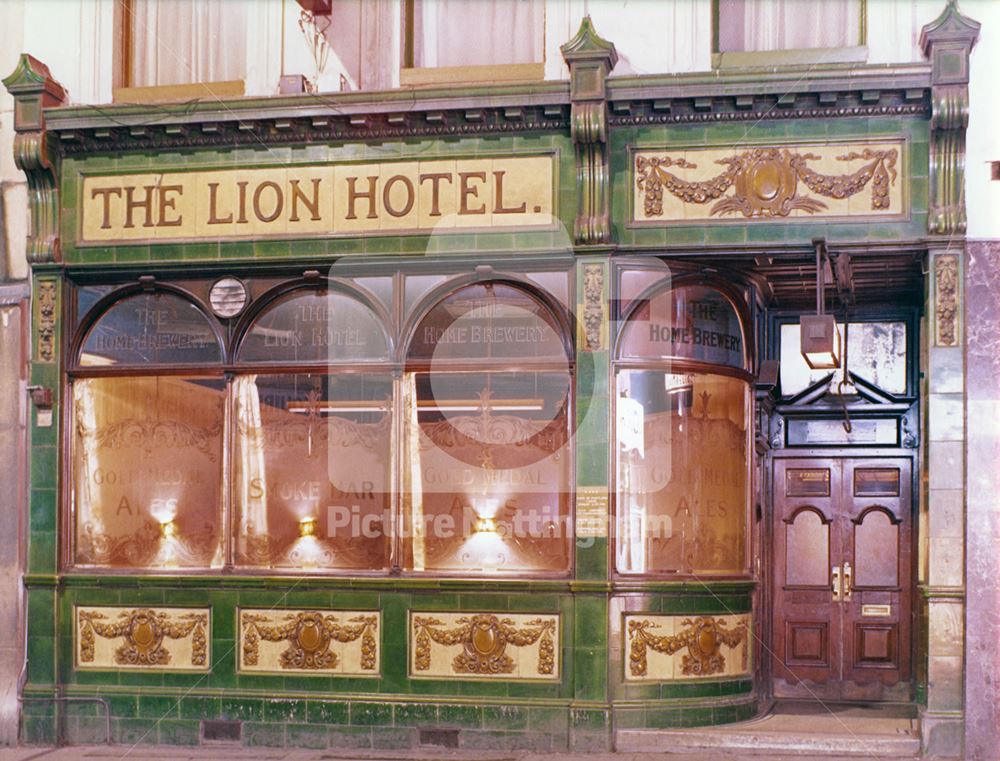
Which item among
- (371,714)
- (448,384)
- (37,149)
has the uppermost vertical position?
(37,149)

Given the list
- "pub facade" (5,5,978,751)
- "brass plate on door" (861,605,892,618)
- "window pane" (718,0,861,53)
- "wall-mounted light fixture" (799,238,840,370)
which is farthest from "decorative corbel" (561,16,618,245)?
"brass plate on door" (861,605,892,618)

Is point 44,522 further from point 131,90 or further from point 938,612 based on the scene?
point 938,612

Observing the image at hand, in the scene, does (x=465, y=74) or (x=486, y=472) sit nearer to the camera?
(x=486, y=472)

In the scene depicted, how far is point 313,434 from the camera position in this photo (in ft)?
39.2

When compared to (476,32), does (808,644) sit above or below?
below

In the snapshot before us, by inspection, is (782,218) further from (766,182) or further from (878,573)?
(878,573)

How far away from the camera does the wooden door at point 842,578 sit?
13125 mm

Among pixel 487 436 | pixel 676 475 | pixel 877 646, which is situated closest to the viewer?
pixel 676 475

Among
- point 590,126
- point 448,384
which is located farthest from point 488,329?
point 590,126

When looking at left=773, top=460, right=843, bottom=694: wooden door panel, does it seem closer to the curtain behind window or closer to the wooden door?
the wooden door

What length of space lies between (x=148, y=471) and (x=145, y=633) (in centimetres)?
147

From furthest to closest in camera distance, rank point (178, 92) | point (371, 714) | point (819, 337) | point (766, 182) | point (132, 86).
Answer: point (132, 86), point (178, 92), point (371, 714), point (766, 182), point (819, 337)

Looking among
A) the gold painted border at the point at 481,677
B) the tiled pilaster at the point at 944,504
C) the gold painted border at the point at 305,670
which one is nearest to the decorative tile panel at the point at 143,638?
the gold painted border at the point at 305,670

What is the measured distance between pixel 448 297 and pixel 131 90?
12.0ft
